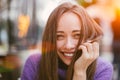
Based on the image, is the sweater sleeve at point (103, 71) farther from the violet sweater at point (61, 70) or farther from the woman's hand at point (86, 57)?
the woman's hand at point (86, 57)

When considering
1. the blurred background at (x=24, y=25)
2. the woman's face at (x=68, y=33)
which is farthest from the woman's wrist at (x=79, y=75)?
the blurred background at (x=24, y=25)

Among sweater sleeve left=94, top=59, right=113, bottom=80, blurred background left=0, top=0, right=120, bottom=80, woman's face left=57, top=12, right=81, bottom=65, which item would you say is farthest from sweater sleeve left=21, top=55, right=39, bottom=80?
blurred background left=0, top=0, right=120, bottom=80

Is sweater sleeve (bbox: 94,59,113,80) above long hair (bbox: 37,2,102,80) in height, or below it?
below

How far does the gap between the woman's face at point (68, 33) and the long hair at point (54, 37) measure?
2 cm

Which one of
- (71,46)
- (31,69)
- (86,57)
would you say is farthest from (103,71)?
(31,69)

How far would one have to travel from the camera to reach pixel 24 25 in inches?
231

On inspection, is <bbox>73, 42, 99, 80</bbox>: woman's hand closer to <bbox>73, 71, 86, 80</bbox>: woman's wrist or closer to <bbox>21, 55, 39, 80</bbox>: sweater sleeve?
<bbox>73, 71, 86, 80</bbox>: woman's wrist

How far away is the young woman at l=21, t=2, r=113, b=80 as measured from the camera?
7.36ft

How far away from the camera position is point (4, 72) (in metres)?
5.37

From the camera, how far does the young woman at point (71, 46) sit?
88.3 inches

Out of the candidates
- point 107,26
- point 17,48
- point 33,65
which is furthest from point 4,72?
point 33,65

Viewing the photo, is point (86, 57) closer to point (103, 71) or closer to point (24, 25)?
point (103, 71)

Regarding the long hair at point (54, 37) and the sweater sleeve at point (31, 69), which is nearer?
the long hair at point (54, 37)

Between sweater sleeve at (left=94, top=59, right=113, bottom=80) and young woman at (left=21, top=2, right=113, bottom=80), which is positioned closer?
young woman at (left=21, top=2, right=113, bottom=80)
